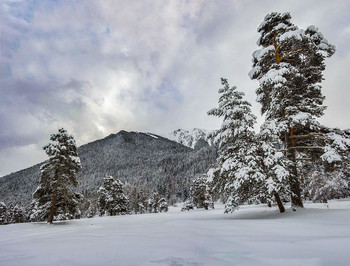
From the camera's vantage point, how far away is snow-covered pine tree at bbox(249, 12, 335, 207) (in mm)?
10477

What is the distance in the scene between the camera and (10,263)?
10.0 feet

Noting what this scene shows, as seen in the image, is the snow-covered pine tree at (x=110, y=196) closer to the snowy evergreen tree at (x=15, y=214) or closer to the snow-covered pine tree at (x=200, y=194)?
the snow-covered pine tree at (x=200, y=194)

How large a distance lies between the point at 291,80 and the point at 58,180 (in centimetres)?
2122

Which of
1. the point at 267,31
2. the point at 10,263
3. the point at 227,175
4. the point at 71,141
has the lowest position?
the point at 10,263

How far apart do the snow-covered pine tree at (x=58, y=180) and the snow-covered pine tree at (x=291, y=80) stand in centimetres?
1839

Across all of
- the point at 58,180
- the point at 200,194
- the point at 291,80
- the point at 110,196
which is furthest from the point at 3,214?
the point at 291,80

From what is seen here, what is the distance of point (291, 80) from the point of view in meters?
11.4

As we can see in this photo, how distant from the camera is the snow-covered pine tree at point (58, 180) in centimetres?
1783

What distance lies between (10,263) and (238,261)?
374 centimetres

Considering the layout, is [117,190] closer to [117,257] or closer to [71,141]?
→ [71,141]

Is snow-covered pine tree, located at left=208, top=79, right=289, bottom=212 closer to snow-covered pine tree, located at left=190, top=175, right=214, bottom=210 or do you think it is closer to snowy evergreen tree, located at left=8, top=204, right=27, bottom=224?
snow-covered pine tree, located at left=190, top=175, right=214, bottom=210

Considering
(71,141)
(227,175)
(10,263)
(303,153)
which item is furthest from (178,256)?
(71,141)

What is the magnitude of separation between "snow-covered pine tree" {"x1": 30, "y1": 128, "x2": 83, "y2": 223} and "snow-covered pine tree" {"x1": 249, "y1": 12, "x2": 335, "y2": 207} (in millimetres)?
18390

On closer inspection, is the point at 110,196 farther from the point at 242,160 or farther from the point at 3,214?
the point at 3,214
